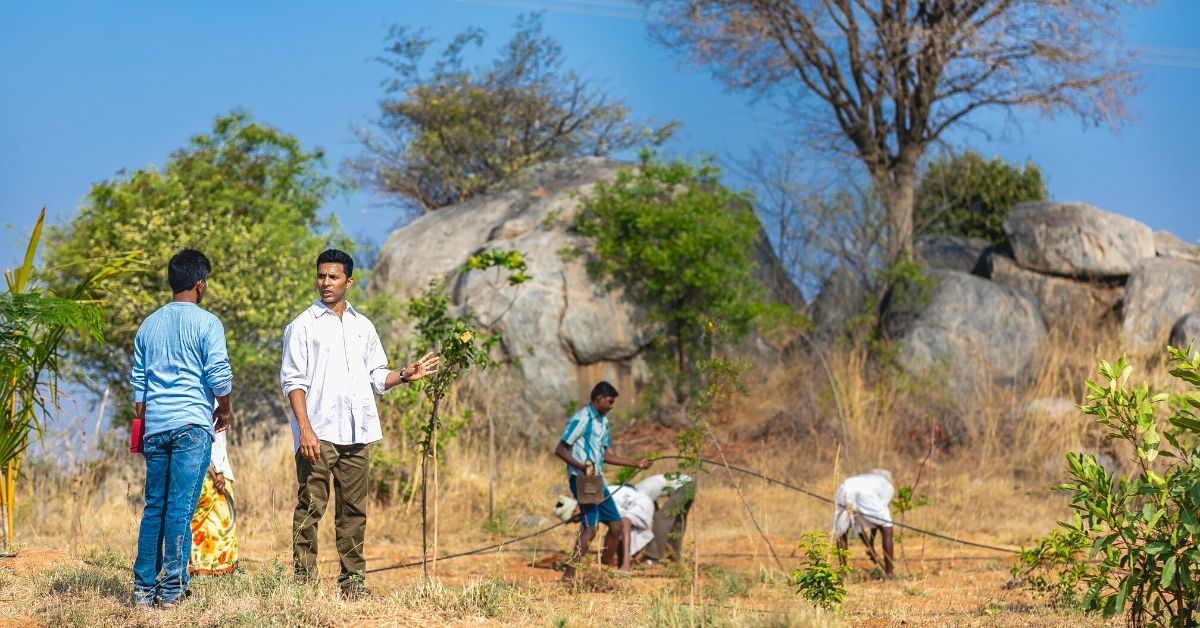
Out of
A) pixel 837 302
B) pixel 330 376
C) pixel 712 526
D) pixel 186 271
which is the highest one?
pixel 837 302

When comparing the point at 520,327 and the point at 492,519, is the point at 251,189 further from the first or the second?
the point at 492,519

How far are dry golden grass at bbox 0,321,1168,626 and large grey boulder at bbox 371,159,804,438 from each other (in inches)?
35.6

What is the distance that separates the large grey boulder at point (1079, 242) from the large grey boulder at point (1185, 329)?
1.58 meters

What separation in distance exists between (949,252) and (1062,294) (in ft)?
8.15

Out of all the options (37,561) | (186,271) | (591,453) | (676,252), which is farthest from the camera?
(676,252)

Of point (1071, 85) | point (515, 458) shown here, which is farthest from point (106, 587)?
point (1071, 85)

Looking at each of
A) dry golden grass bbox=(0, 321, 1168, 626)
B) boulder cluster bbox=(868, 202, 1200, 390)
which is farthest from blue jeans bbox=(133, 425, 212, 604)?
boulder cluster bbox=(868, 202, 1200, 390)

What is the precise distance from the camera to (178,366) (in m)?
5.90

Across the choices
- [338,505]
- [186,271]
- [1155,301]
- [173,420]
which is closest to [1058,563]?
[338,505]

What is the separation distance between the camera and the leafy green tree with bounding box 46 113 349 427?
1406 cm

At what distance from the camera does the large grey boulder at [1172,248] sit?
20.4 metres

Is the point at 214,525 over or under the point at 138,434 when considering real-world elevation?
under

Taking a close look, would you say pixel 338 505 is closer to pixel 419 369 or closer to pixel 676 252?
pixel 419 369

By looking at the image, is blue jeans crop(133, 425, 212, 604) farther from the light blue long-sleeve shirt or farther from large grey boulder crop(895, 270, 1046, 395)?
large grey boulder crop(895, 270, 1046, 395)
